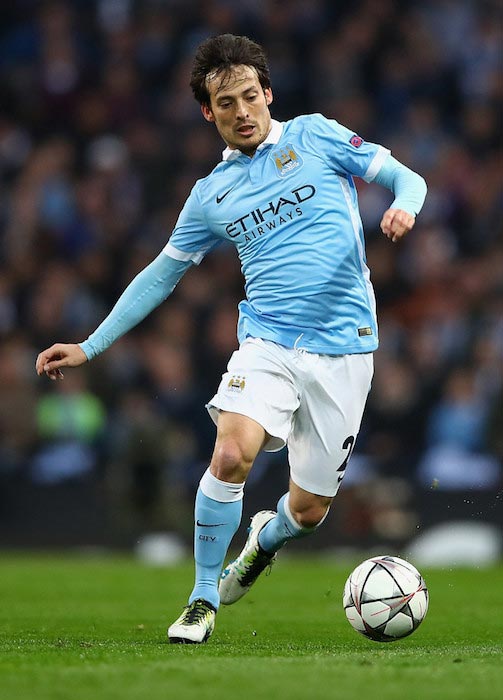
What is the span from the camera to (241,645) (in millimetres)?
5848

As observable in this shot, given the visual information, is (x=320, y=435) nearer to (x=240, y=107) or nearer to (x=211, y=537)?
(x=211, y=537)

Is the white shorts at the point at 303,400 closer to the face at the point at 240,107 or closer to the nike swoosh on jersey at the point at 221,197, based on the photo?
the nike swoosh on jersey at the point at 221,197

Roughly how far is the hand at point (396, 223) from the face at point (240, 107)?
87 centimetres

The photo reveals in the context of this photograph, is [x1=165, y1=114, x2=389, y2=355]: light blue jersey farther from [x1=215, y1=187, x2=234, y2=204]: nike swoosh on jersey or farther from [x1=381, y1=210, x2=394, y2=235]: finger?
[x1=381, y1=210, x2=394, y2=235]: finger

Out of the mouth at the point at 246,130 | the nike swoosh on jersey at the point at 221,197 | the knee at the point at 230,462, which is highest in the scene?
the mouth at the point at 246,130

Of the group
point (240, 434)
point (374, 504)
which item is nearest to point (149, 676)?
point (240, 434)

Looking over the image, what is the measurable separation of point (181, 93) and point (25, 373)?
4.43m

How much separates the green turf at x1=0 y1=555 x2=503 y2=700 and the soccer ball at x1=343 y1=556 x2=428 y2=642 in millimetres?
103

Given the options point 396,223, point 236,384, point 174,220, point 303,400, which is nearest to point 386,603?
point 303,400

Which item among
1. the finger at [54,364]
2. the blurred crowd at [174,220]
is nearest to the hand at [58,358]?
the finger at [54,364]

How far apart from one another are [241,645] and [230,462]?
766 millimetres

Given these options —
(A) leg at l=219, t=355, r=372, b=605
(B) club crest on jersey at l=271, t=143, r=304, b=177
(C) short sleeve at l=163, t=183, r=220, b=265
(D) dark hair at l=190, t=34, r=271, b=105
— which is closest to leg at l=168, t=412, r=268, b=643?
(A) leg at l=219, t=355, r=372, b=605

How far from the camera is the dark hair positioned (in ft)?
20.2

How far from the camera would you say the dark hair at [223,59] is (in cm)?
615
